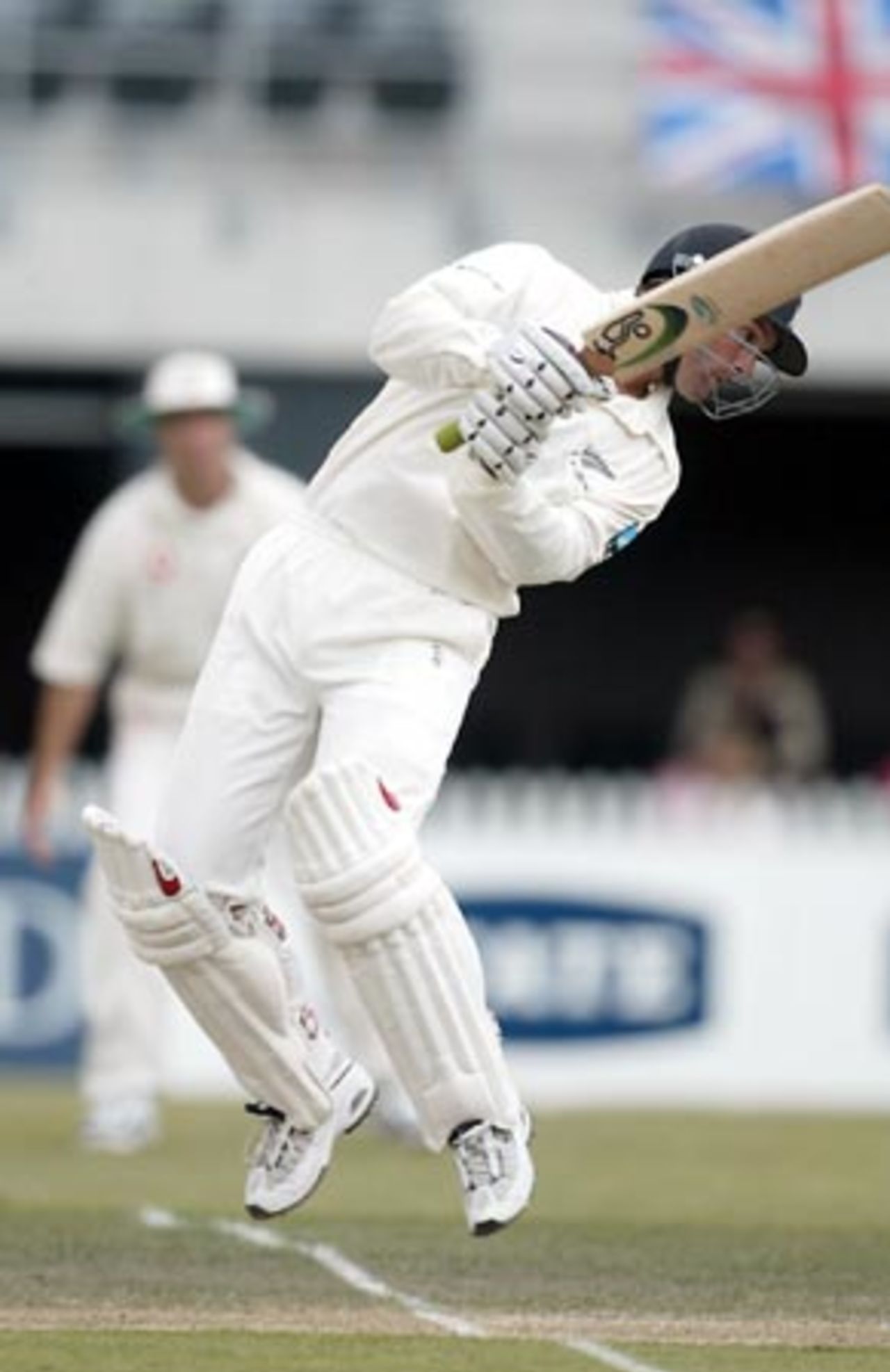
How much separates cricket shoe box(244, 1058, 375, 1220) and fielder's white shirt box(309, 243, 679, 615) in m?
0.85

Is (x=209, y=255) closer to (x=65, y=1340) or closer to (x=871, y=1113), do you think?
(x=871, y=1113)

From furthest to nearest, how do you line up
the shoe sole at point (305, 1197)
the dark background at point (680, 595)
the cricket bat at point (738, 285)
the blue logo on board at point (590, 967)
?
1. the dark background at point (680, 595)
2. the blue logo on board at point (590, 967)
3. the shoe sole at point (305, 1197)
4. the cricket bat at point (738, 285)

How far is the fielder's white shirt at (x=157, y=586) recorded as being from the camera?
33.0 feet

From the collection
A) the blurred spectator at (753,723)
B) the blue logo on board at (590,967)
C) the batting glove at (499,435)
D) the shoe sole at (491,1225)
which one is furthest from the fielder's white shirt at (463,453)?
the blurred spectator at (753,723)

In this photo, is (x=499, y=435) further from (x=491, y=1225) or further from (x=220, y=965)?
(x=491, y=1225)

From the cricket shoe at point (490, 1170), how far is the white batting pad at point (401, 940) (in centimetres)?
2

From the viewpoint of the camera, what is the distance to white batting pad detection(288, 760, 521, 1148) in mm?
6246

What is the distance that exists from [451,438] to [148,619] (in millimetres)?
3903

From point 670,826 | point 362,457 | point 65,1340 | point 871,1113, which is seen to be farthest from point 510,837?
point 65,1340

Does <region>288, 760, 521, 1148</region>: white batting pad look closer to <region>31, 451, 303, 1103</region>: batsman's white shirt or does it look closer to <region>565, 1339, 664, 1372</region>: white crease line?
<region>565, 1339, 664, 1372</region>: white crease line

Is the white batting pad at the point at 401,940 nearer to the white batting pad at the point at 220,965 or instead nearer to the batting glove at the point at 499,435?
the white batting pad at the point at 220,965

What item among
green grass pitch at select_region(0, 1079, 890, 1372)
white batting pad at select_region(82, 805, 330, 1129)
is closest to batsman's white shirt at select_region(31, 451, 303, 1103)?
green grass pitch at select_region(0, 1079, 890, 1372)

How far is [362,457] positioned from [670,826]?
666 centimetres

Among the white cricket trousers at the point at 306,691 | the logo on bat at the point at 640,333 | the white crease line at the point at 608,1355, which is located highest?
the logo on bat at the point at 640,333
